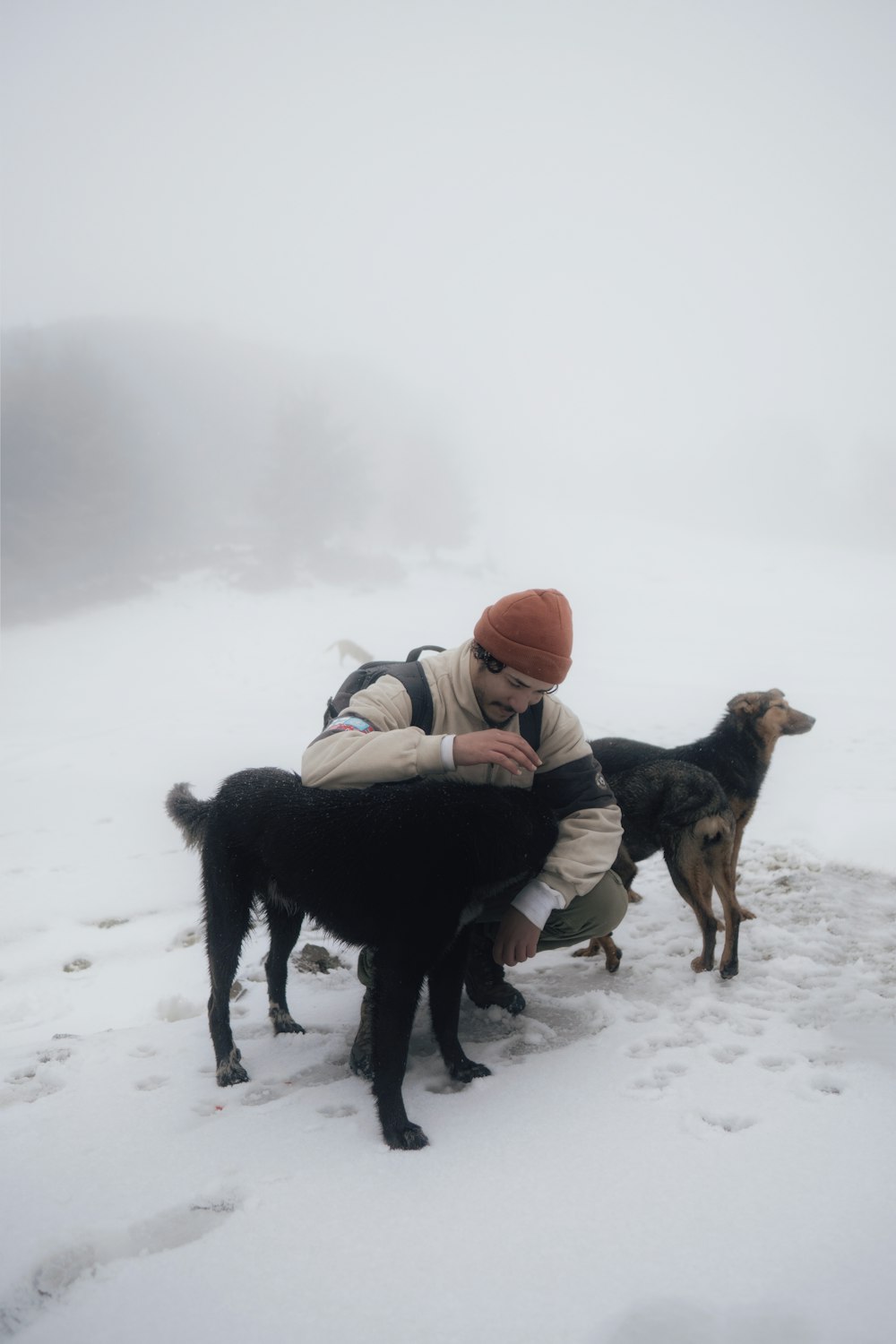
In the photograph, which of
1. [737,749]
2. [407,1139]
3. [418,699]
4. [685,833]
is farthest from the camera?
[737,749]

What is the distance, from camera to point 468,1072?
99.7 inches

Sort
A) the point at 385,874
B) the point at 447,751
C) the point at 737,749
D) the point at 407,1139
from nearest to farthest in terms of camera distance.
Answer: the point at 407,1139 → the point at 385,874 → the point at 447,751 → the point at 737,749

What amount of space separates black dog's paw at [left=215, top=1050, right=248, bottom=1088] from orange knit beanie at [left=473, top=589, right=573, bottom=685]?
5.85ft

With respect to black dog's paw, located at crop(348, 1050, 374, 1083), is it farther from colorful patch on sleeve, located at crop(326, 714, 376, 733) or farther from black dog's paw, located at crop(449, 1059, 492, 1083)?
colorful patch on sleeve, located at crop(326, 714, 376, 733)

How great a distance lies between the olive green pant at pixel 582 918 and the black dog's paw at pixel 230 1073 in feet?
1.80

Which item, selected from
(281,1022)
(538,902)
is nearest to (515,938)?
(538,902)

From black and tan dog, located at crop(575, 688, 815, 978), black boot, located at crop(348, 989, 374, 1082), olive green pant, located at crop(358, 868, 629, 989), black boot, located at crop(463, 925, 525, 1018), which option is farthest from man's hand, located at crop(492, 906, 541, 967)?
black and tan dog, located at crop(575, 688, 815, 978)

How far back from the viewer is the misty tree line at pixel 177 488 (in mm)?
20828

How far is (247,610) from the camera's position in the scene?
68.9ft

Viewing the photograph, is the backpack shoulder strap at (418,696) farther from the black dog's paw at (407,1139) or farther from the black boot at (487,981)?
the black dog's paw at (407,1139)

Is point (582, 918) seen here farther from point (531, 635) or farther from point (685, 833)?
point (531, 635)

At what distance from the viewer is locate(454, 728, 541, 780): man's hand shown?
229 centimetres

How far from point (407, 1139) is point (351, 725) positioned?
1.31 meters

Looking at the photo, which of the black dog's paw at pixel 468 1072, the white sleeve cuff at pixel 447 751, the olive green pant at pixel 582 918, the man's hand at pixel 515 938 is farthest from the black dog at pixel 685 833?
the white sleeve cuff at pixel 447 751
